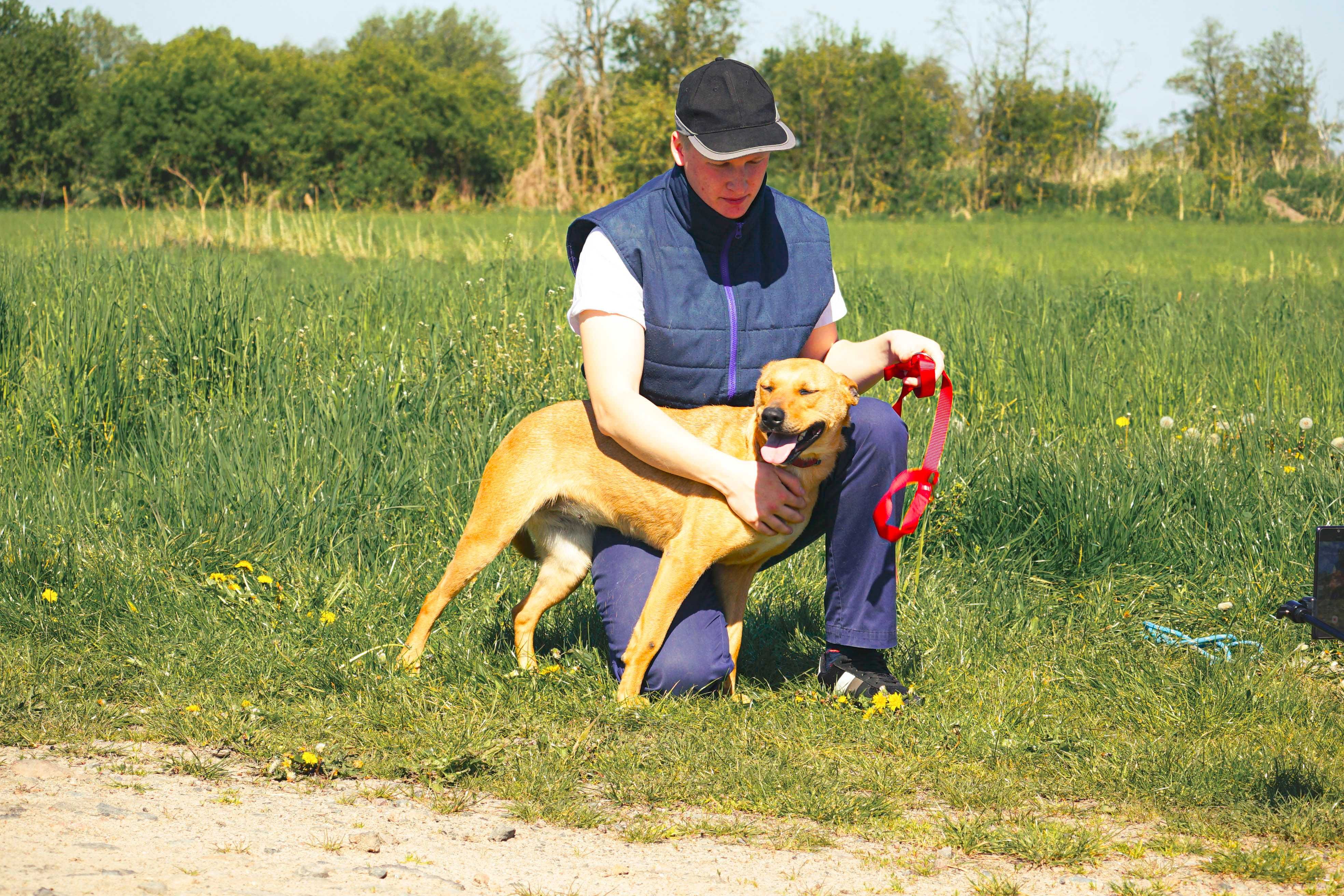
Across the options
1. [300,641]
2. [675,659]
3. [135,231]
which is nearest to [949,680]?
[675,659]

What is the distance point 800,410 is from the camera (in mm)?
3055

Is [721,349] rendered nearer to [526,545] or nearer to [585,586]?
[526,545]

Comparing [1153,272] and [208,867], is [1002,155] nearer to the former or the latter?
[1153,272]

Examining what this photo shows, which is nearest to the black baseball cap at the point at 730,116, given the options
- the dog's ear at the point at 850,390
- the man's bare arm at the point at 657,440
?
the man's bare arm at the point at 657,440

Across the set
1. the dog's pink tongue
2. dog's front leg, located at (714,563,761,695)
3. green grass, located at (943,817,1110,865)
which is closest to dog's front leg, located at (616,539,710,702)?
dog's front leg, located at (714,563,761,695)

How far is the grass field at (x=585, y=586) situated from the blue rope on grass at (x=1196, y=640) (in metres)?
0.05

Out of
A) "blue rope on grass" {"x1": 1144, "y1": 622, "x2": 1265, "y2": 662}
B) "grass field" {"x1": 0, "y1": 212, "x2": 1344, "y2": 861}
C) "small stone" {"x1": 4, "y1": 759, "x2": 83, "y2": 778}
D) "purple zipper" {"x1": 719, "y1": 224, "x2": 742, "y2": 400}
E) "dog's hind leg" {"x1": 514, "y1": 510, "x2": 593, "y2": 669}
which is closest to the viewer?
"small stone" {"x1": 4, "y1": 759, "x2": 83, "y2": 778}

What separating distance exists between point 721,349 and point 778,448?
1.66ft

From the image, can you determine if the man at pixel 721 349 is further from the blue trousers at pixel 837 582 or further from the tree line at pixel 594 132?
the tree line at pixel 594 132

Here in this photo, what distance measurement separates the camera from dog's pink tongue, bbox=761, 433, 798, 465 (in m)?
3.03

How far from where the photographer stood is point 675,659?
11.2 ft

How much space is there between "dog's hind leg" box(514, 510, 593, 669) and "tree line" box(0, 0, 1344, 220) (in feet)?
74.0

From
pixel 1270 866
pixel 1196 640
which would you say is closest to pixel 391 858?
pixel 1270 866

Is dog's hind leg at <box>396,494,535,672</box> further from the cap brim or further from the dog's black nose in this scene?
the cap brim
